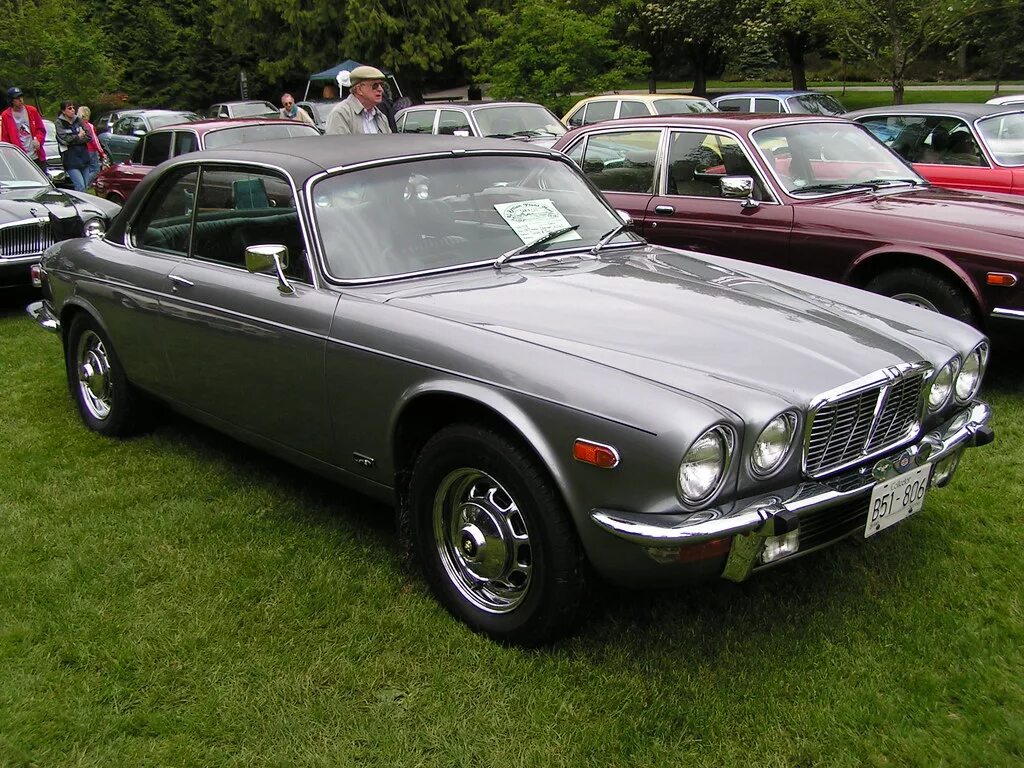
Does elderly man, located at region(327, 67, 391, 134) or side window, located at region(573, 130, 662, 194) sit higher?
elderly man, located at region(327, 67, 391, 134)

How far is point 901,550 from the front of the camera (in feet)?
12.5

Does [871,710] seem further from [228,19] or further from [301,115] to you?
[228,19]

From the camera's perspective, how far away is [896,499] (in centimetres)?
314

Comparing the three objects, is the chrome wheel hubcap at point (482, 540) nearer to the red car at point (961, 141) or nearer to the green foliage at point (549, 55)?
the red car at point (961, 141)

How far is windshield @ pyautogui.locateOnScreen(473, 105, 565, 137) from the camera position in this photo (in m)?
13.6

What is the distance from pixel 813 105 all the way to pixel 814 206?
11682mm

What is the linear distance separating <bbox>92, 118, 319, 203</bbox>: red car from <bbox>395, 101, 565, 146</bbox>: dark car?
3.59 m

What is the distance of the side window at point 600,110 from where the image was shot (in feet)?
52.6

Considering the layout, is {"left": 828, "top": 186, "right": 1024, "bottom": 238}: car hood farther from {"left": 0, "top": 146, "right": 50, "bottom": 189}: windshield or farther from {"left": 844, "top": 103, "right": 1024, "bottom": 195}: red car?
{"left": 0, "top": 146, "right": 50, "bottom": 189}: windshield

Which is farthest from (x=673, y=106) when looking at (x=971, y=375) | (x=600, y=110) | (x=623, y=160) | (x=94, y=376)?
(x=971, y=375)

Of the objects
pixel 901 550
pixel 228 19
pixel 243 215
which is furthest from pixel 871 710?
pixel 228 19

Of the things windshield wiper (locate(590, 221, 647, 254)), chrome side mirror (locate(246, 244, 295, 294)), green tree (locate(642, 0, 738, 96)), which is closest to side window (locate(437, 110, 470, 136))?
windshield wiper (locate(590, 221, 647, 254))

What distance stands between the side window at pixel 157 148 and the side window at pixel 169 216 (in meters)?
6.27

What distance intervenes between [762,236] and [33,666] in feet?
15.8
